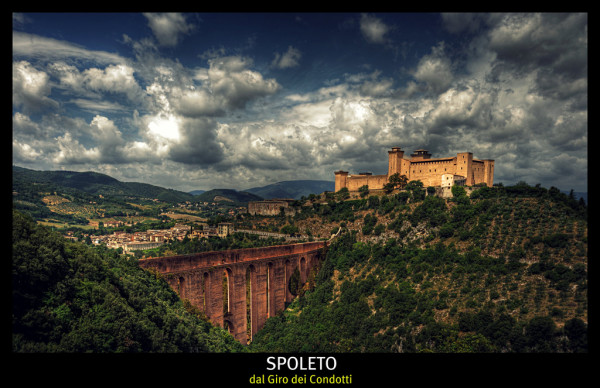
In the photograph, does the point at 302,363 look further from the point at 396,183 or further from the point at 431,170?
the point at 431,170

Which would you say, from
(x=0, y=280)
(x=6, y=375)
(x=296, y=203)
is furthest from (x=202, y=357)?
(x=296, y=203)

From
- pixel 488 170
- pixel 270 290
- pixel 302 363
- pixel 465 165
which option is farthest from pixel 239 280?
pixel 488 170

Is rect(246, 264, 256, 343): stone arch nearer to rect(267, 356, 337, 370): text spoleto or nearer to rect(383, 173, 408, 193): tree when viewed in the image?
rect(267, 356, 337, 370): text spoleto

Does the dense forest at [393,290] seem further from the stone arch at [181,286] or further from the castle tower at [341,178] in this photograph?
the castle tower at [341,178]

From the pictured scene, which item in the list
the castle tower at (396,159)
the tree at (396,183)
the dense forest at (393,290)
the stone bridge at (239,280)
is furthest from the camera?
the castle tower at (396,159)

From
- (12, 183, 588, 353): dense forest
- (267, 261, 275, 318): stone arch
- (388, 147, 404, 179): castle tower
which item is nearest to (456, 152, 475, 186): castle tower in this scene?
(12, 183, 588, 353): dense forest

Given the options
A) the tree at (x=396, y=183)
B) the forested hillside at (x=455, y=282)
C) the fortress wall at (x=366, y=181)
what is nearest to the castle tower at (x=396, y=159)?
the tree at (x=396, y=183)
